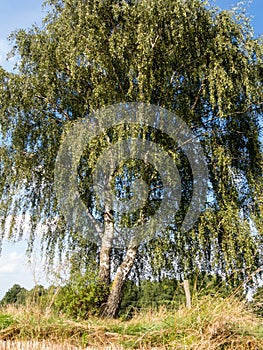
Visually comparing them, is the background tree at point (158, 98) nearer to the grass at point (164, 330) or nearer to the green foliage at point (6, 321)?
the grass at point (164, 330)

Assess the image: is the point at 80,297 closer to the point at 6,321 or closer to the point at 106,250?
the point at 106,250

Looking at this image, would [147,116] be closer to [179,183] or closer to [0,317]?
[179,183]

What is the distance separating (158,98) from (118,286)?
443 centimetres

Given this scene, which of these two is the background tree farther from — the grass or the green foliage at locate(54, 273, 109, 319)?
the grass

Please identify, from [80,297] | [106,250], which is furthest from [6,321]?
[106,250]

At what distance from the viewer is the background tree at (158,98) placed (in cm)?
832

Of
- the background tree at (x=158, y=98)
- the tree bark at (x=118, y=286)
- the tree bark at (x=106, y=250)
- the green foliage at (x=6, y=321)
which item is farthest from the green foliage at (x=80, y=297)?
the green foliage at (x=6, y=321)

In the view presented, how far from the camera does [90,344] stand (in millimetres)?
4266

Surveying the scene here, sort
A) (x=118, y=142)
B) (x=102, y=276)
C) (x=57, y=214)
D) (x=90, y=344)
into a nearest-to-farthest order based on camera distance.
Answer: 1. (x=90, y=344)
2. (x=118, y=142)
3. (x=102, y=276)
4. (x=57, y=214)

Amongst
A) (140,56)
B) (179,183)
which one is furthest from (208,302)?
(140,56)

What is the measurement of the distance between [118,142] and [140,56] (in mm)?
2002

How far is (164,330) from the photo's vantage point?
4.35 meters

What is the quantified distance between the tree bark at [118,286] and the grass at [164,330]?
3.41 metres

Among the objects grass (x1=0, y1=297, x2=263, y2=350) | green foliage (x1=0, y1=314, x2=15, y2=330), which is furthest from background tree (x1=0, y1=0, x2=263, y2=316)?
green foliage (x1=0, y1=314, x2=15, y2=330)
